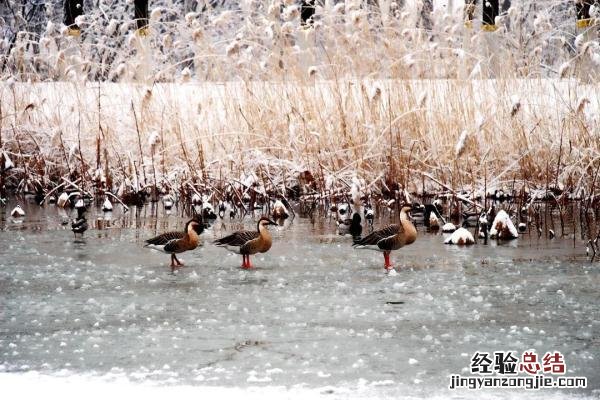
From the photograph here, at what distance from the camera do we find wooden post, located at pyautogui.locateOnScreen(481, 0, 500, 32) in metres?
10.6

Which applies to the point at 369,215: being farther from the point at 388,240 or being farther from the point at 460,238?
the point at 388,240

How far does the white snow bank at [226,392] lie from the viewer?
3.34 meters

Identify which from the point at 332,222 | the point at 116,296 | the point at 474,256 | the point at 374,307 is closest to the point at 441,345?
the point at 374,307

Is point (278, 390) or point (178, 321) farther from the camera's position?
point (178, 321)

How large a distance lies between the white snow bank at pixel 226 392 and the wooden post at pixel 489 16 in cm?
568

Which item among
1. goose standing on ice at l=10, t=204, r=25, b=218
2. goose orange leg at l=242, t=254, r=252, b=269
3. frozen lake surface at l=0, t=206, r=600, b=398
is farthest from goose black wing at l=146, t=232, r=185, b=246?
goose standing on ice at l=10, t=204, r=25, b=218

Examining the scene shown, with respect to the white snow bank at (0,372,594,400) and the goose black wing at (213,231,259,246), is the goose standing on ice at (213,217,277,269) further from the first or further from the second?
the white snow bank at (0,372,594,400)

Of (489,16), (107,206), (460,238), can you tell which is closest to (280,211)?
(107,206)

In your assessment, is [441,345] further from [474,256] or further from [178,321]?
[474,256]

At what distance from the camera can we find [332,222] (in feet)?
25.8

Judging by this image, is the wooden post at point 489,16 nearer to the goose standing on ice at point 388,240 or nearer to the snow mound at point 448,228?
the snow mound at point 448,228

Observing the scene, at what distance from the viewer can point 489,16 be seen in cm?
1179

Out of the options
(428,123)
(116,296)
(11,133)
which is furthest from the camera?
(11,133)

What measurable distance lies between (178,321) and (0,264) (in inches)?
77.2
